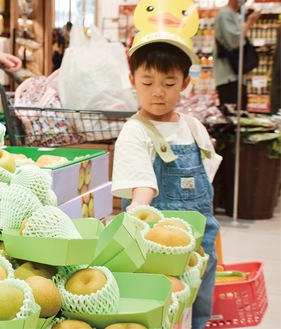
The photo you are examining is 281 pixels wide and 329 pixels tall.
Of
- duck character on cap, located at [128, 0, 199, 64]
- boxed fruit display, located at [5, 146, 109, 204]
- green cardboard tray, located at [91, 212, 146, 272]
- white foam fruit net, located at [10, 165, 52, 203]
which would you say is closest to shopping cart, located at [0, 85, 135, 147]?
boxed fruit display, located at [5, 146, 109, 204]

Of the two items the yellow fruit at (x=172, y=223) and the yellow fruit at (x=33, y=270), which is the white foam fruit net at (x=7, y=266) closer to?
the yellow fruit at (x=33, y=270)

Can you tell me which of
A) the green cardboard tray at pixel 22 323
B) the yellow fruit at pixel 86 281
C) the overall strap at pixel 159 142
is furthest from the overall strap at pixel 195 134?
the green cardboard tray at pixel 22 323

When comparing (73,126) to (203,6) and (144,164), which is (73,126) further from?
(203,6)

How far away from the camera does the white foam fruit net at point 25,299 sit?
951 mm

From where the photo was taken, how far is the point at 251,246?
4.43 m

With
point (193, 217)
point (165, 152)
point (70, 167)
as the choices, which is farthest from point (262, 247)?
point (193, 217)

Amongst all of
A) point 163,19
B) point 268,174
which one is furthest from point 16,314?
point 268,174

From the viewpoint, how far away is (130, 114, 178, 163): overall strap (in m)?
2.23

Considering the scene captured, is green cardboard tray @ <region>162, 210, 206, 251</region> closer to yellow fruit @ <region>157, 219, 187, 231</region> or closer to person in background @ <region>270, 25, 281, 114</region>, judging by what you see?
yellow fruit @ <region>157, 219, 187, 231</region>

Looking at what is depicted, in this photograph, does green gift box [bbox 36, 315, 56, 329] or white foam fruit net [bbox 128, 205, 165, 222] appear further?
white foam fruit net [bbox 128, 205, 165, 222]

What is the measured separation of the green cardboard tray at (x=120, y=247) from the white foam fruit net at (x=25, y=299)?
24cm

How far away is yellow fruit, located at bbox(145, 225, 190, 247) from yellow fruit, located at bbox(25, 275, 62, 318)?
39cm

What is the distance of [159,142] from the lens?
88.5 inches

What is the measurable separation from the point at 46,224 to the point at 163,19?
128cm
